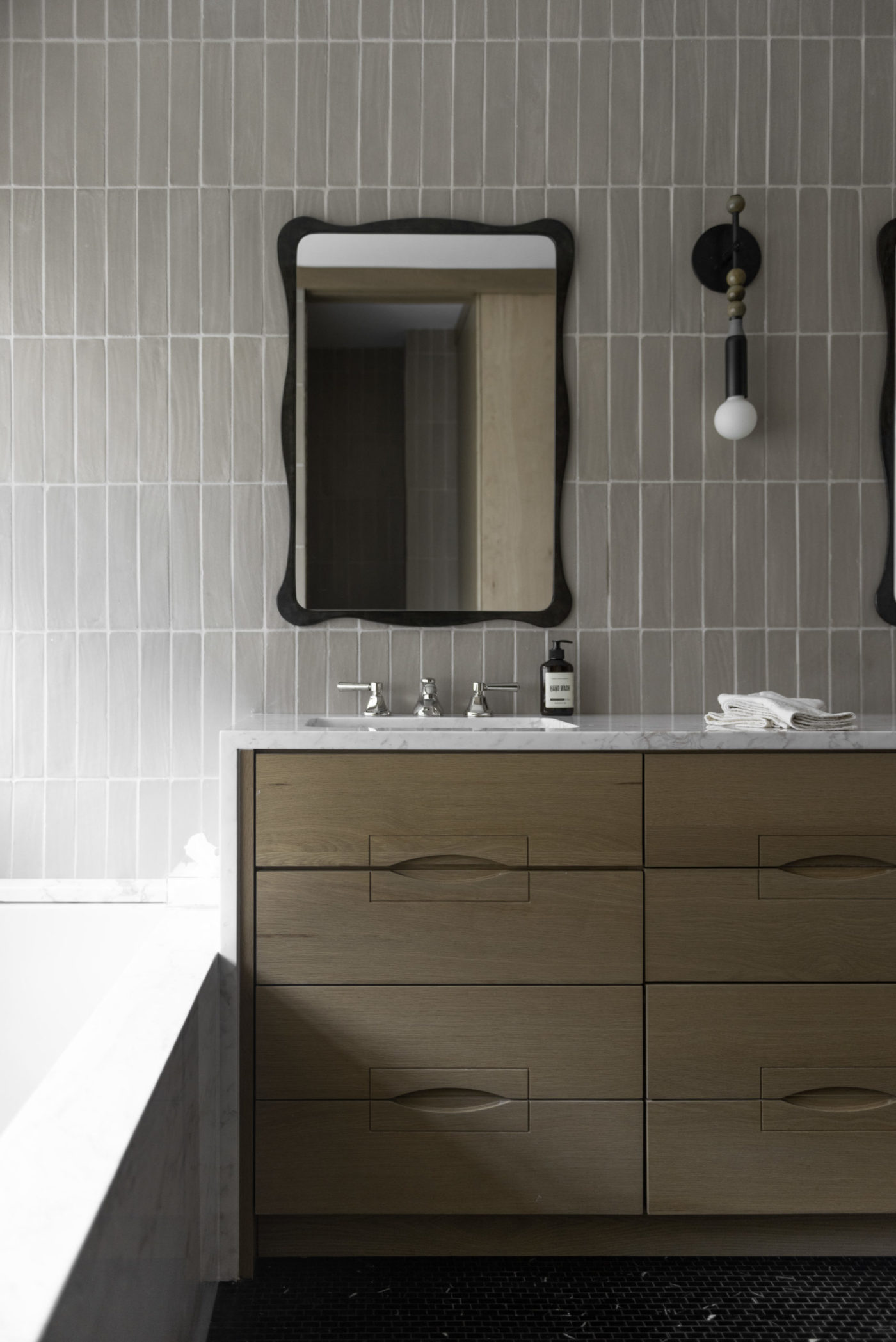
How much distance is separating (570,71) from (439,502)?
904 mm

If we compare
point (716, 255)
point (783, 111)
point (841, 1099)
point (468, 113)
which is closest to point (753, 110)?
point (783, 111)

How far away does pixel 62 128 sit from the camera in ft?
6.36

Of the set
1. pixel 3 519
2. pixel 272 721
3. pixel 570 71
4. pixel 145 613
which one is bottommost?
pixel 272 721

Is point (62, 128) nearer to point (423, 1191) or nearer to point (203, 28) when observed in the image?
point (203, 28)

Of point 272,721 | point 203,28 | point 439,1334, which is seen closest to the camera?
point 439,1334

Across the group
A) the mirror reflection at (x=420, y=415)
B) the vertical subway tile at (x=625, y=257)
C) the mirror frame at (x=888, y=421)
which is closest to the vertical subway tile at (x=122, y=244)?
the mirror reflection at (x=420, y=415)

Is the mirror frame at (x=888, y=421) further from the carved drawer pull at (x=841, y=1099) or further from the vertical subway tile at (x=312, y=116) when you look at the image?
the vertical subway tile at (x=312, y=116)

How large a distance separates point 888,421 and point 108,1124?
1868 mm

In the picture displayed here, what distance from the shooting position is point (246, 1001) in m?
1.48

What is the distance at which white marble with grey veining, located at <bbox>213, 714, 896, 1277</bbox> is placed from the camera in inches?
57.8

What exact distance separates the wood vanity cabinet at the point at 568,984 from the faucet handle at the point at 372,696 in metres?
0.42

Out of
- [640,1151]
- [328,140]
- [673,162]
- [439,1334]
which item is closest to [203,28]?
[328,140]

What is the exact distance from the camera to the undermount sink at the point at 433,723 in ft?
5.99

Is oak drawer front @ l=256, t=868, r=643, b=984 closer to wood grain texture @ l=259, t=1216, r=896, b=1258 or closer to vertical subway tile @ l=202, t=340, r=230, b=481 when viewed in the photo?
wood grain texture @ l=259, t=1216, r=896, b=1258
